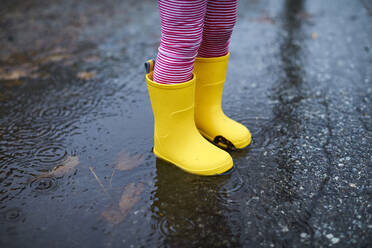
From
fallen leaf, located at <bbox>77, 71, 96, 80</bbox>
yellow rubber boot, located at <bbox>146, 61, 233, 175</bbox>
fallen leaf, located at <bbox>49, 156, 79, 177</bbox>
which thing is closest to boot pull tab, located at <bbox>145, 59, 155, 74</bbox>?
yellow rubber boot, located at <bbox>146, 61, 233, 175</bbox>

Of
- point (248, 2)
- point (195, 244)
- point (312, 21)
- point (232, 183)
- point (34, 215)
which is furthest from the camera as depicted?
point (248, 2)

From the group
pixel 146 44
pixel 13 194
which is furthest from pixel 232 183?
pixel 146 44

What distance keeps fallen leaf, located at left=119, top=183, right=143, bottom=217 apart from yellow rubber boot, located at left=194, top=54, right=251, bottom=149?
1.29 ft

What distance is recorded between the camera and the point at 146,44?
2590 mm

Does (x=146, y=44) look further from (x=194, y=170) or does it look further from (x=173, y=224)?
(x=173, y=224)

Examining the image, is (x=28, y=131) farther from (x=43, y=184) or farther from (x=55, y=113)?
(x=43, y=184)

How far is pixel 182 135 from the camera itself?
1.27m

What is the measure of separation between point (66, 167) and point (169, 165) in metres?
0.41

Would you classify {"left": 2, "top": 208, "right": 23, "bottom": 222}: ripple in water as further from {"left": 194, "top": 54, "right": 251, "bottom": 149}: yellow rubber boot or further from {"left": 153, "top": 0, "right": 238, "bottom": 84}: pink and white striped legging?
{"left": 194, "top": 54, "right": 251, "bottom": 149}: yellow rubber boot

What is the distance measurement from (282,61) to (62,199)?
5.60 ft

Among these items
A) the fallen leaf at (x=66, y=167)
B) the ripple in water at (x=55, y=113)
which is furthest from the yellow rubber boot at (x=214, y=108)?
the ripple in water at (x=55, y=113)

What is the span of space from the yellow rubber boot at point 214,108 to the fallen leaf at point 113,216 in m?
0.53

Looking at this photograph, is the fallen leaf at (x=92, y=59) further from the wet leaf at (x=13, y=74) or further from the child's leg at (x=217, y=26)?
the child's leg at (x=217, y=26)

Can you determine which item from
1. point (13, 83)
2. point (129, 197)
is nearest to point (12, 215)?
point (129, 197)
